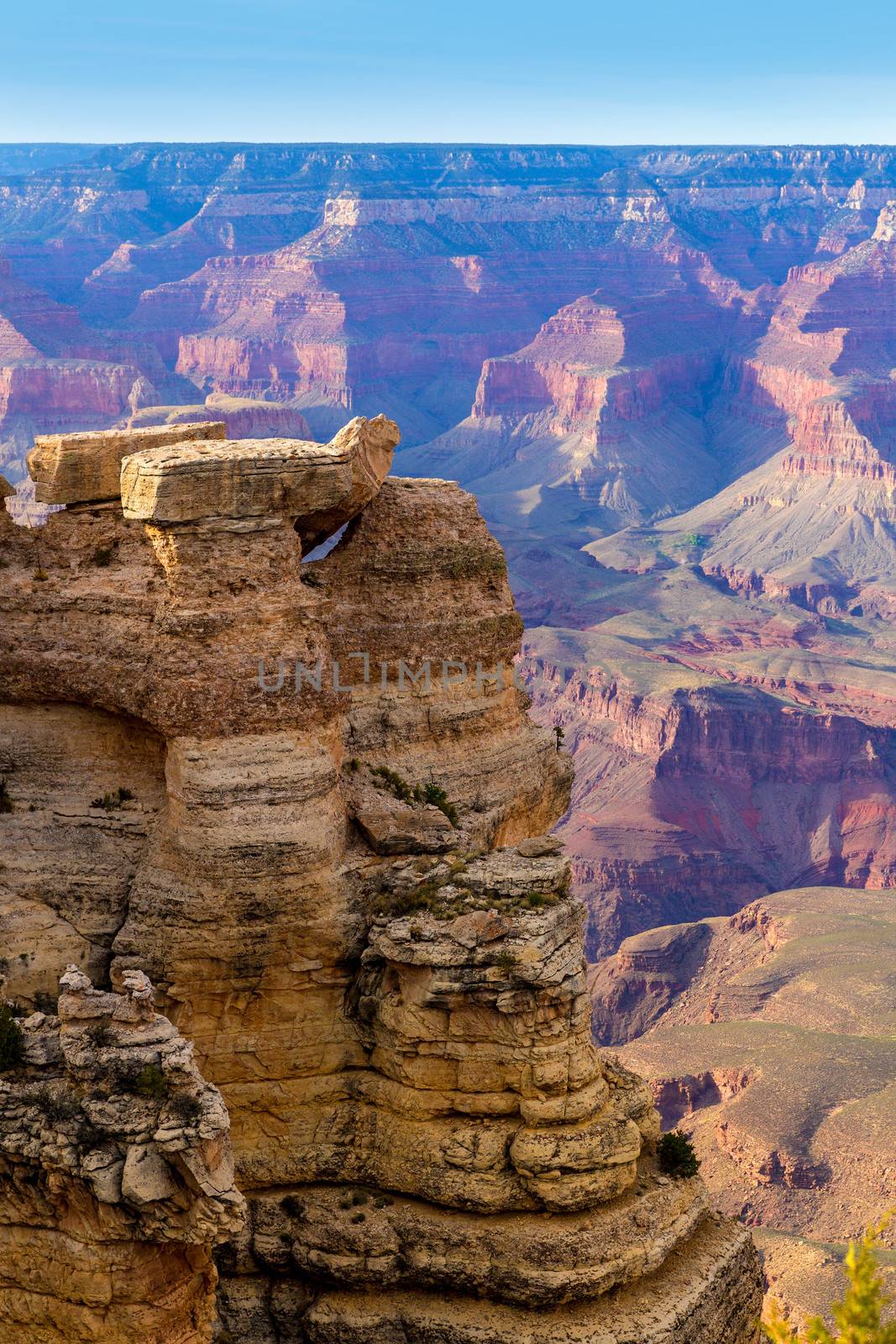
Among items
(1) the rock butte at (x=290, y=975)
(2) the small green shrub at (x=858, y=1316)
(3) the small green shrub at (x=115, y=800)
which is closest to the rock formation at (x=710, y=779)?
(1) the rock butte at (x=290, y=975)

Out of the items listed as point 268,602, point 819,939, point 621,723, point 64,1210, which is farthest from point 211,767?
point 621,723

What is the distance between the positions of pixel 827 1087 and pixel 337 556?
146 feet

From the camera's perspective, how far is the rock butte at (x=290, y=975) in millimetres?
29141

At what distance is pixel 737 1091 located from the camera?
7394 cm

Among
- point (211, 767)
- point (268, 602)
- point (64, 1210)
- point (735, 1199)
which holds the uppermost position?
point (268, 602)

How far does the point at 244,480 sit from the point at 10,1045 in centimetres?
1179

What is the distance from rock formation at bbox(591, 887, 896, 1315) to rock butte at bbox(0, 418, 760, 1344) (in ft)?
81.3

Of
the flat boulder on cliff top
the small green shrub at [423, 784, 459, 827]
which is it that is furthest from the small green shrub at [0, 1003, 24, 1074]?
the small green shrub at [423, 784, 459, 827]

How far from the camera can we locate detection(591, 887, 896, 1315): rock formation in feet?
216

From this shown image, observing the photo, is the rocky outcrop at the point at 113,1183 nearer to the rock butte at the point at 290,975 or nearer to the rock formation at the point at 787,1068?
the rock butte at the point at 290,975

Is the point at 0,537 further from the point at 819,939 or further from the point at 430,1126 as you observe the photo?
the point at 819,939

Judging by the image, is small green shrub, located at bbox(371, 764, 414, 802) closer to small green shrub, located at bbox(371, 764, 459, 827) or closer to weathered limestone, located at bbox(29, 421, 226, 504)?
small green shrub, located at bbox(371, 764, 459, 827)

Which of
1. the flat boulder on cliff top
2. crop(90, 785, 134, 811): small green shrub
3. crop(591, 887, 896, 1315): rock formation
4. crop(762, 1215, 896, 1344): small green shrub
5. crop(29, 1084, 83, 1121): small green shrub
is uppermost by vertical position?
the flat boulder on cliff top

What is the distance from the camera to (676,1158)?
3375cm
